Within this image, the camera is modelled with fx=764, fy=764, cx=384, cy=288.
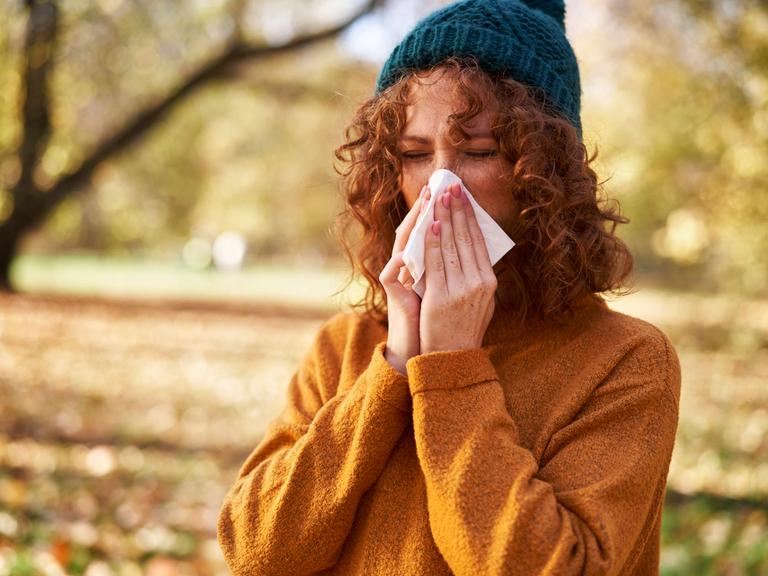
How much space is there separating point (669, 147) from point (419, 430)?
12026 millimetres

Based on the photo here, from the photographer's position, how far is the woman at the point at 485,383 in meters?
1.54

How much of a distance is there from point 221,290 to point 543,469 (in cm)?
1960

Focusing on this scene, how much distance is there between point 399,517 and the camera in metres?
1.73

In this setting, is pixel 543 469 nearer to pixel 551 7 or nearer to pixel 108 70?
pixel 551 7

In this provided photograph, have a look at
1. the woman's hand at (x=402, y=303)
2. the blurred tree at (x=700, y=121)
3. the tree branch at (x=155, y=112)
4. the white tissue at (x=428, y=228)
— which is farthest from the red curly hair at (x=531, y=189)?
the tree branch at (x=155, y=112)

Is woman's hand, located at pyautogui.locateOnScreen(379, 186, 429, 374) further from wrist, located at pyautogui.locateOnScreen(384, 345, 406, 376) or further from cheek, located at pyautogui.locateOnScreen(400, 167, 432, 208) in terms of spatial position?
cheek, located at pyautogui.locateOnScreen(400, 167, 432, 208)

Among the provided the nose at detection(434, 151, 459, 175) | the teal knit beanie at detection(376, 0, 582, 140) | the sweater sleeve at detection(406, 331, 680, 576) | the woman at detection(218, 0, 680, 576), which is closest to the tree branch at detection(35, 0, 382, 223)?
the teal knit beanie at detection(376, 0, 582, 140)

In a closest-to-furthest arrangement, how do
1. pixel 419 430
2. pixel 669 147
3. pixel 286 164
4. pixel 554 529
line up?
1. pixel 554 529
2. pixel 419 430
3. pixel 669 147
4. pixel 286 164

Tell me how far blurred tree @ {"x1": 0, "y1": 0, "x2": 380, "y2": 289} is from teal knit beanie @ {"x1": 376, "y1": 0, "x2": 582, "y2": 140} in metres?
12.1

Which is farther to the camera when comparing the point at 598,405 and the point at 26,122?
the point at 26,122

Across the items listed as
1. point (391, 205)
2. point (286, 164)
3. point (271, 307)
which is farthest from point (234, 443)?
point (286, 164)

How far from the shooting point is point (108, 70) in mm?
13617

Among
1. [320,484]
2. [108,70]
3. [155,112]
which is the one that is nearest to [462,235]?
[320,484]

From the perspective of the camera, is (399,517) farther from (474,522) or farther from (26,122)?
(26,122)
